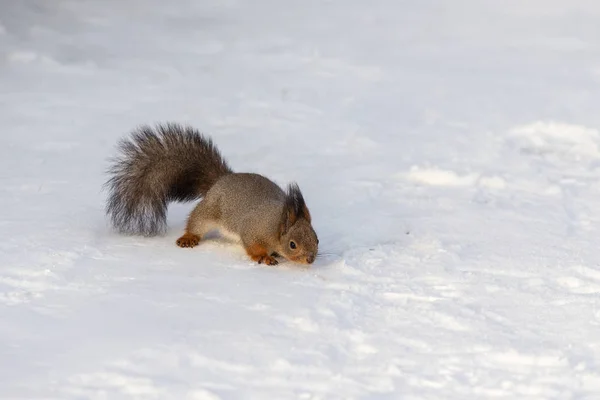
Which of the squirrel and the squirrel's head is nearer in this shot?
the squirrel's head

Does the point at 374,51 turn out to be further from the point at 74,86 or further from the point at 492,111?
the point at 74,86

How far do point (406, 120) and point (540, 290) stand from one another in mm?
2362

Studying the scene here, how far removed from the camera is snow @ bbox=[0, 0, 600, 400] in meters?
3.42

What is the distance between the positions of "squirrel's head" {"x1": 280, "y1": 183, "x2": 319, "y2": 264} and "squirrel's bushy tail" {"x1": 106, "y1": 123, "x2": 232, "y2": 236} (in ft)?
1.74

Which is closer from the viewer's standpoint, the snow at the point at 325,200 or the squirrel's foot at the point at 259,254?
the snow at the point at 325,200

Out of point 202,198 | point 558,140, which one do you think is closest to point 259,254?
point 202,198

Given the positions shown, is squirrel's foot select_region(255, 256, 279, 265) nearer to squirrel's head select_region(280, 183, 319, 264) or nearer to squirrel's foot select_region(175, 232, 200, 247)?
squirrel's head select_region(280, 183, 319, 264)

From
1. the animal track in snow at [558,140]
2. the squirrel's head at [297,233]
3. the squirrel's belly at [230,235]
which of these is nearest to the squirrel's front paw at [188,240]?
the squirrel's belly at [230,235]

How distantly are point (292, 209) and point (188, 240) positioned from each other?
50 cm

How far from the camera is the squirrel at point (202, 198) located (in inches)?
174

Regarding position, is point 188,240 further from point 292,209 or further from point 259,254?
point 292,209

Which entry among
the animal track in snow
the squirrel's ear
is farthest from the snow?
the squirrel's ear

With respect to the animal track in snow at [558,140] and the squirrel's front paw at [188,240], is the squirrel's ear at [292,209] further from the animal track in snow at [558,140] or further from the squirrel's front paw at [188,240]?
the animal track in snow at [558,140]

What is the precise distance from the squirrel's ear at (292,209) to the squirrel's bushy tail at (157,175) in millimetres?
515
